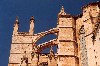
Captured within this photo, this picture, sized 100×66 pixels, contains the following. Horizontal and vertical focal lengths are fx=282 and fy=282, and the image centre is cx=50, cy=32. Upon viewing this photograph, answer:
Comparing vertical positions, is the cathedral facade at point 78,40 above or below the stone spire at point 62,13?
below

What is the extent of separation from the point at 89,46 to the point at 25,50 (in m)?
11.2

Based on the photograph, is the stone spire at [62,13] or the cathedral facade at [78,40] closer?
the cathedral facade at [78,40]

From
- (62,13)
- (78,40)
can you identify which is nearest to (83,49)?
(78,40)

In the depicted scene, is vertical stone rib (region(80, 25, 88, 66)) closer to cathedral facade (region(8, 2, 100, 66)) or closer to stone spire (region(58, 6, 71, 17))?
cathedral facade (region(8, 2, 100, 66))

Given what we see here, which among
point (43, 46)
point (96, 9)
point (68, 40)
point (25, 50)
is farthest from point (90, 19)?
point (25, 50)

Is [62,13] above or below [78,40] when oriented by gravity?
above

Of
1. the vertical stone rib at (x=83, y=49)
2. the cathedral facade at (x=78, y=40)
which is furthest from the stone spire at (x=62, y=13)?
the vertical stone rib at (x=83, y=49)

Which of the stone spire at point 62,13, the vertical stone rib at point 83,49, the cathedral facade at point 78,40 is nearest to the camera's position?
the cathedral facade at point 78,40

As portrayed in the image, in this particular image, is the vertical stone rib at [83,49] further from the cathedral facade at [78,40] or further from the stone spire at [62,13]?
the stone spire at [62,13]

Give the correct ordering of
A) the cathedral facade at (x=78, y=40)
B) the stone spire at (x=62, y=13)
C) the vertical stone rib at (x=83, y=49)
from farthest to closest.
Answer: the stone spire at (x=62, y=13) → the vertical stone rib at (x=83, y=49) → the cathedral facade at (x=78, y=40)

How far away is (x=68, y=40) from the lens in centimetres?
2259

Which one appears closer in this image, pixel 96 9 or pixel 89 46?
pixel 89 46

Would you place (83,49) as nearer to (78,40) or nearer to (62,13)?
(78,40)

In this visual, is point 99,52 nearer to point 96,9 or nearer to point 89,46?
point 89,46
